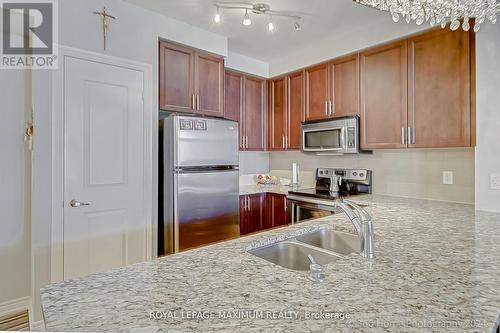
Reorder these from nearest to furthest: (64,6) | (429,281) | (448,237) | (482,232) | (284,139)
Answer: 1. (429,281)
2. (448,237)
3. (482,232)
4. (64,6)
5. (284,139)

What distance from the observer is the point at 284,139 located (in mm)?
3658

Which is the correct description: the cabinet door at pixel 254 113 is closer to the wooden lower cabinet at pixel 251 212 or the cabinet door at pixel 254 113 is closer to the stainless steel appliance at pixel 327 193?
the wooden lower cabinet at pixel 251 212

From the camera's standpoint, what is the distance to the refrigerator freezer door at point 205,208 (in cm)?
246

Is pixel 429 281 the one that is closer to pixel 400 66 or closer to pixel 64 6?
pixel 400 66

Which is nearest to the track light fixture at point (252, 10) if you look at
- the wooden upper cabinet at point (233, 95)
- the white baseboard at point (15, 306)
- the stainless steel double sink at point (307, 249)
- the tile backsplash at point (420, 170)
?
the wooden upper cabinet at point (233, 95)

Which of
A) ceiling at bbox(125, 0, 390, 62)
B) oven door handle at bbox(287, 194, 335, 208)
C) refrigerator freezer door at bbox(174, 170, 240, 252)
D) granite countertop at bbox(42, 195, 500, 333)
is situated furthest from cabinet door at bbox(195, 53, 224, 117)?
granite countertop at bbox(42, 195, 500, 333)

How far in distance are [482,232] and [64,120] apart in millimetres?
2748

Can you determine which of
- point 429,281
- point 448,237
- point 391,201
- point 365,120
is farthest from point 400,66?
point 429,281

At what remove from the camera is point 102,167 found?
7.39 feet

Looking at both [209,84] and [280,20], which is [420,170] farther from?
[209,84]

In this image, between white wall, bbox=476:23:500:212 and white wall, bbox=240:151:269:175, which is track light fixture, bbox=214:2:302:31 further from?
white wall, bbox=240:151:269:175

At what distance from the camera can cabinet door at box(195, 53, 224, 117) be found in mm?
2881

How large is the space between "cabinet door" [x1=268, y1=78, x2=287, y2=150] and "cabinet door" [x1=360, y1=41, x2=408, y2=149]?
1.09 meters

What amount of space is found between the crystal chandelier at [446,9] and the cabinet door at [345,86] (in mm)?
1269
